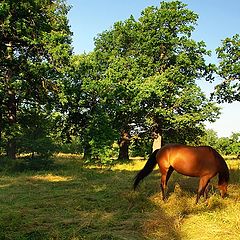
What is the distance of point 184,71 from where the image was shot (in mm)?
27344

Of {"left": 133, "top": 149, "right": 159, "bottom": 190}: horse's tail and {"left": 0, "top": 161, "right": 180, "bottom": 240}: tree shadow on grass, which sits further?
{"left": 133, "top": 149, "right": 159, "bottom": 190}: horse's tail

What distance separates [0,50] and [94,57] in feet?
59.4

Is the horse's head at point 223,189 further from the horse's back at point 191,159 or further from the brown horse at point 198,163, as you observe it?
the horse's back at point 191,159

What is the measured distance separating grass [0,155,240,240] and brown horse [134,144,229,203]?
1.80ft

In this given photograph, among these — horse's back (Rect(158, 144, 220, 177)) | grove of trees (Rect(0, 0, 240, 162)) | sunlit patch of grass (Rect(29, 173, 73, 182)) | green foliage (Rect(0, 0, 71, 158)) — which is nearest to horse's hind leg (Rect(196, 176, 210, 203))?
horse's back (Rect(158, 144, 220, 177))

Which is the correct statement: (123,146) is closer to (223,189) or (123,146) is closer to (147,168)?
(147,168)

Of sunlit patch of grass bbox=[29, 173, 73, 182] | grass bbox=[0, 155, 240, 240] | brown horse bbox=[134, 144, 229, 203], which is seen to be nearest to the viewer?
grass bbox=[0, 155, 240, 240]

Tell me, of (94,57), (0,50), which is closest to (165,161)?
(0,50)

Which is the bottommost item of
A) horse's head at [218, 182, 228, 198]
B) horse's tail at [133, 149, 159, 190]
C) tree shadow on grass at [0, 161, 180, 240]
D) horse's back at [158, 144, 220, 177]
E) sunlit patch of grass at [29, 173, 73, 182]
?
sunlit patch of grass at [29, 173, 73, 182]

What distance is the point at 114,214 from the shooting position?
831 cm

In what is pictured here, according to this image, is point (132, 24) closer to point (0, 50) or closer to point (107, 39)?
point (107, 39)

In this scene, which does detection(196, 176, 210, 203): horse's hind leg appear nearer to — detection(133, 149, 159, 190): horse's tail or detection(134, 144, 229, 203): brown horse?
detection(134, 144, 229, 203): brown horse

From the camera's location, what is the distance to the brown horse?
979 centimetres

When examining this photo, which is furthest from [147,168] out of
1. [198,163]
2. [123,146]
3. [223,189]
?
[123,146]
